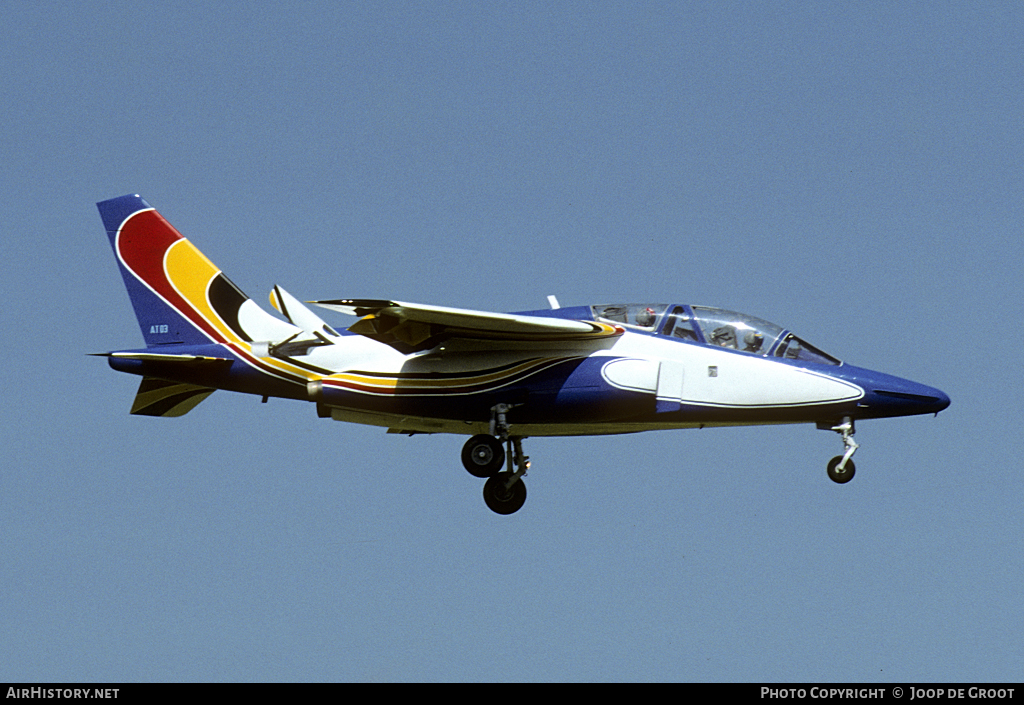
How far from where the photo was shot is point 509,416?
28.6 m

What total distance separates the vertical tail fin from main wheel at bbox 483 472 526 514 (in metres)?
4.64

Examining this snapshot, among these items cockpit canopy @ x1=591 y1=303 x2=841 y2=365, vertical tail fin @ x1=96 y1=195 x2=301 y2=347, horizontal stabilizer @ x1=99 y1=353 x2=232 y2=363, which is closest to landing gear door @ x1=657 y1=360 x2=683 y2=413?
cockpit canopy @ x1=591 y1=303 x2=841 y2=365

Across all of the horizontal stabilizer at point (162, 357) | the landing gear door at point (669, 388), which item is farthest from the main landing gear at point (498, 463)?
the horizontal stabilizer at point (162, 357)

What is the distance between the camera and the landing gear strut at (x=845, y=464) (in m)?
28.5

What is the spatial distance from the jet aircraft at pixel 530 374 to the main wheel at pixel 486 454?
0.08 ft

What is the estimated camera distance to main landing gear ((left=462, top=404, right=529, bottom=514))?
2844 centimetres

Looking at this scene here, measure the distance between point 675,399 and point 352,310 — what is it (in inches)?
232

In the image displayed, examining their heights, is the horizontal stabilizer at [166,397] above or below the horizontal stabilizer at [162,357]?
below

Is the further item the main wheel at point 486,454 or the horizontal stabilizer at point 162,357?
the horizontal stabilizer at point 162,357

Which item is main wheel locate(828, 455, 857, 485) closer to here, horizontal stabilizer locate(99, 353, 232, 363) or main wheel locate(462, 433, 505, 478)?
main wheel locate(462, 433, 505, 478)

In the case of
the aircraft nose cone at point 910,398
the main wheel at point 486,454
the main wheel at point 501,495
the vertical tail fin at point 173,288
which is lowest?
the main wheel at point 501,495

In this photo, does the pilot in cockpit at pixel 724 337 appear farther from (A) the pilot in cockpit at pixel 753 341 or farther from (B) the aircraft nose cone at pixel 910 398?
(B) the aircraft nose cone at pixel 910 398
